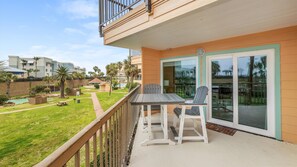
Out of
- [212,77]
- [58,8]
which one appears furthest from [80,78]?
[212,77]

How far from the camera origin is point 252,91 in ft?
12.1

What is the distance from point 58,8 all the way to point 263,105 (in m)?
24.5

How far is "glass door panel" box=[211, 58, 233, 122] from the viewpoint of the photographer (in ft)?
13.2

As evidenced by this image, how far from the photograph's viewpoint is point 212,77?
14.4ft

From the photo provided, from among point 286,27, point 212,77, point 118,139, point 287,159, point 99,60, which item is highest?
point 99,60

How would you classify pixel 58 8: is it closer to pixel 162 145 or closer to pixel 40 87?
pixel 40 87

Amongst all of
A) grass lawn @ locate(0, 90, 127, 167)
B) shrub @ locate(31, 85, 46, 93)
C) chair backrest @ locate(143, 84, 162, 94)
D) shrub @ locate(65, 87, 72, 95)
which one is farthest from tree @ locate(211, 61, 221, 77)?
shrub @ locate(65, 87, 72, 95)

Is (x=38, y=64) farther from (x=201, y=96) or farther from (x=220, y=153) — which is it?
(x=220, y=153)

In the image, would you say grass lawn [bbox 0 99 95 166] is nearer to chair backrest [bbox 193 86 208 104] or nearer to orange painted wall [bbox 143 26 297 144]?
chair backrest [bbox 193 86 208 104]

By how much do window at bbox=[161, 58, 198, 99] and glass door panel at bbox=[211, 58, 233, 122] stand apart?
631mm

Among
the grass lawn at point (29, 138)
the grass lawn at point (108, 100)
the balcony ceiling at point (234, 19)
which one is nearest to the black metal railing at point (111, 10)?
the balcony ceiling at point (234, 19)

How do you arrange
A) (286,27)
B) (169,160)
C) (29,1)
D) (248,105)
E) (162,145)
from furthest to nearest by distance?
(29,1), (248,105), (286,27), (162,145), (169,160)

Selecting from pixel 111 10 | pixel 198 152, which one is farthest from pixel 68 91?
pixel 198 152

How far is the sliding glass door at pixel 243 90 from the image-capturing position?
3391mm
